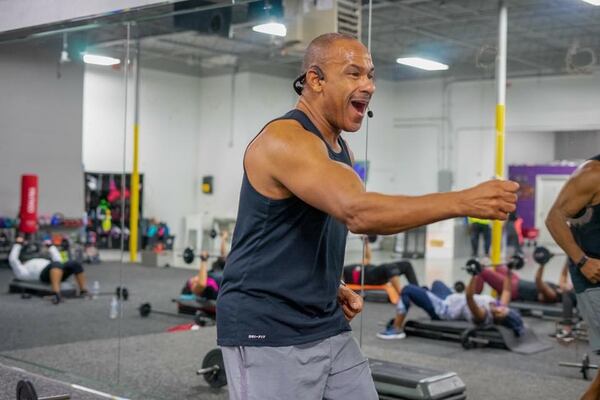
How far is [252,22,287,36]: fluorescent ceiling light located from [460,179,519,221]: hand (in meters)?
2.79

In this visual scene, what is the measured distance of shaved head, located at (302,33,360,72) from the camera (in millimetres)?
1832

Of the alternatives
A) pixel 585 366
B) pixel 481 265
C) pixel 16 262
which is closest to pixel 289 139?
pixel 585 366

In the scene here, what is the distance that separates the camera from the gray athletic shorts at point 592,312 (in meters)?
3.07

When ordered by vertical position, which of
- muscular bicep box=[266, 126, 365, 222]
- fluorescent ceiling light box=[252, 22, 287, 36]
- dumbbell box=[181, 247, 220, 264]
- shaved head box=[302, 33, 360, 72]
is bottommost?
dumbbell box=[181, 247, 220, 264]

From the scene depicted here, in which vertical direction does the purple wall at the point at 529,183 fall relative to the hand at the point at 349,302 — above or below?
above

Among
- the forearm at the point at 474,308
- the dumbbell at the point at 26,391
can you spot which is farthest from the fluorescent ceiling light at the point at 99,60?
the forearm at the point at 474,308

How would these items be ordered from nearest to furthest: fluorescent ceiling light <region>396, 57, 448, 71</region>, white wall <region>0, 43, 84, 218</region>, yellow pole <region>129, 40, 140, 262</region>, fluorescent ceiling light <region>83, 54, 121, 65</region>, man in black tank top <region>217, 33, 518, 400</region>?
man in black tank top <region>217, 33, 518, 400</region>
fluorescent ceiling light <region>396, 57, 448, 71</region>
fluorescent ceiling light <region>83, 54, 121, 65</region>
yellow pole <region>129, 40, 140, 262</region>
white wall <region>0, 43, 84, 218</region>

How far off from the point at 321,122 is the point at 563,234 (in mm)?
1704

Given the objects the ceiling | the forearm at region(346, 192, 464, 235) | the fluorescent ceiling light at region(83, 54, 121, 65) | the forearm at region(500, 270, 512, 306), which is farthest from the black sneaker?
the forearm at region(346, 192, 464, 235)

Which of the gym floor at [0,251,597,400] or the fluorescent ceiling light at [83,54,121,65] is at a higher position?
the fluorescent ceiling light at [83,54,121,65]

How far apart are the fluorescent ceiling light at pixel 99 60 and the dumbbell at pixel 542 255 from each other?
2757 mm

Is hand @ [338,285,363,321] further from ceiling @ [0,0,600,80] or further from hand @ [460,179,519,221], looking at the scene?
ceiling @ [0,0,600,80]

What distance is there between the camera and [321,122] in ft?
6.09

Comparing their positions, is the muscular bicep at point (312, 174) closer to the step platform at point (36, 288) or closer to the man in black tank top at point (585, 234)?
the man in black tank top at point (585, 234)
